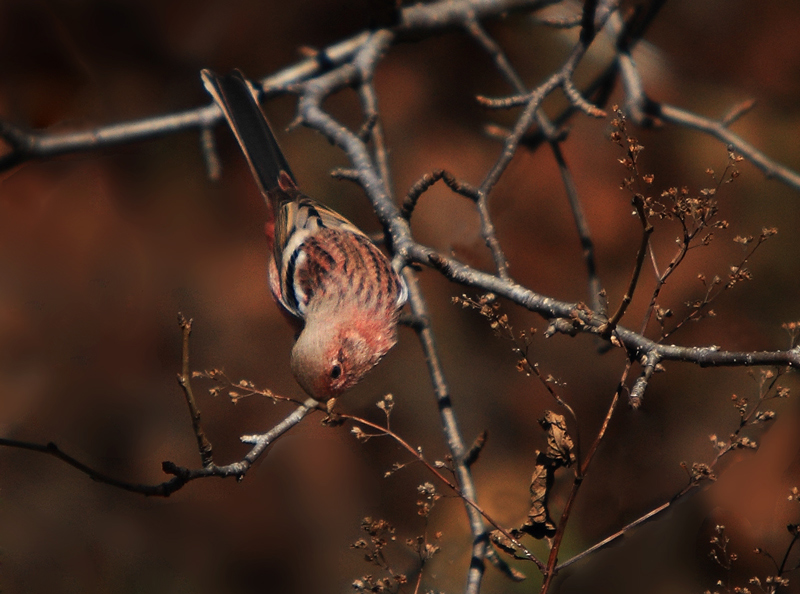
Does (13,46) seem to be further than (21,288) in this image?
No

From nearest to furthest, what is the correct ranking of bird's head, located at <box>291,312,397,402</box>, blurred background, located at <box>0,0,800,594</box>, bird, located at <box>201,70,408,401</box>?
bird's head, located at <box>291,312,397,402</box>
bird, located at <box>201,70,408,401</box>
blurred background, located at <box>0,0,800,594</box>

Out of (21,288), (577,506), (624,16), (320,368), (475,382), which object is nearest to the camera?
(320,368)

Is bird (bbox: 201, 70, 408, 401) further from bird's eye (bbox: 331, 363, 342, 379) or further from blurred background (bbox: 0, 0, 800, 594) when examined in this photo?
blurred background (bbox: 0, 0, 800, 594)

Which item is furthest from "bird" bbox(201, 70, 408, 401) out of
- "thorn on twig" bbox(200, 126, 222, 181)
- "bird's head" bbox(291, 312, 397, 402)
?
"thorn on twig" bbox(200, 126, 222, 181)

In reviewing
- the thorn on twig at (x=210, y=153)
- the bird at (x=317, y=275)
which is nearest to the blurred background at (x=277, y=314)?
the bird at (x=317, y=275)

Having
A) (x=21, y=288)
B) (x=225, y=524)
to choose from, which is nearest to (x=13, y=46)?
(x=21, y=288)

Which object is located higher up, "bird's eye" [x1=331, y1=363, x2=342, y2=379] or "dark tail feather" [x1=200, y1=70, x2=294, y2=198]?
"dark tail feather" [x1=200, y1=70, x2=294, y2=198]

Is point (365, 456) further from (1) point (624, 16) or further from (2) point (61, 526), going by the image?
(1) point (624, 16)
